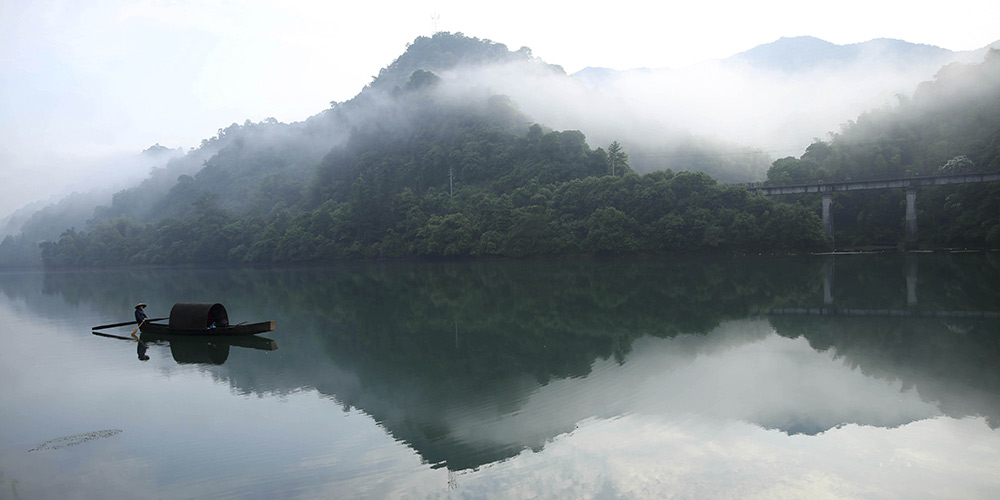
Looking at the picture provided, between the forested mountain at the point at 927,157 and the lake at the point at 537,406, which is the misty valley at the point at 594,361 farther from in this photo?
the forested mountain at the point at 927,157

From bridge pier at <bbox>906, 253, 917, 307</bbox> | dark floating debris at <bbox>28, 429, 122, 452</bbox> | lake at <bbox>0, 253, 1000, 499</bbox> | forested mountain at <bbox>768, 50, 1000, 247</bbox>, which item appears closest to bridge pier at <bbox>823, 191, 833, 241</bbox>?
forested mountain at <bbox>768, 50, 1000, 247</bbox>

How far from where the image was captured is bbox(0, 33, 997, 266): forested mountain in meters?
62.0

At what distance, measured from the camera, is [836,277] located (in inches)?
1320

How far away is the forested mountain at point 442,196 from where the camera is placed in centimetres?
6197

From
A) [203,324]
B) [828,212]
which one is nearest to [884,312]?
[203,324]

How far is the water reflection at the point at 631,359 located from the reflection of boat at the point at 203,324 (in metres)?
0.64

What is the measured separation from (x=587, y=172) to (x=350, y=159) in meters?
49.4

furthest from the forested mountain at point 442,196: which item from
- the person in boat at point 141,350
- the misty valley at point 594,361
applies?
the person in boat at point 141,350

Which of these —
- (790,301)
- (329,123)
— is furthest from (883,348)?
(329,123)

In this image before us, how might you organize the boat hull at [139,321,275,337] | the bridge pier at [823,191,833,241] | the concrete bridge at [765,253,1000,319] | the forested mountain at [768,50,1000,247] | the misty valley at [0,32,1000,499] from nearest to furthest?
the misty valley at [0,32,1000,499] → the concrete bridge at [765,253,1000,319] → the boat hull at [139,321,275,337] → the forested mountain at [768,50,1000,247] → the bridge pier at [823,191,833,241]

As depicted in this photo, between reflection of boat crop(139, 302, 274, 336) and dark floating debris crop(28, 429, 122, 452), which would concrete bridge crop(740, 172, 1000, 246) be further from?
dark floating debris crop(28, 429, 122, 452)

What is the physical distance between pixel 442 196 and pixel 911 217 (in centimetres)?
5509

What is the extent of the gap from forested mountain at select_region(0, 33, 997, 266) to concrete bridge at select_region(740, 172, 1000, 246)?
3.09m

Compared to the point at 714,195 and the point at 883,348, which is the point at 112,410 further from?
the point at 714,195
